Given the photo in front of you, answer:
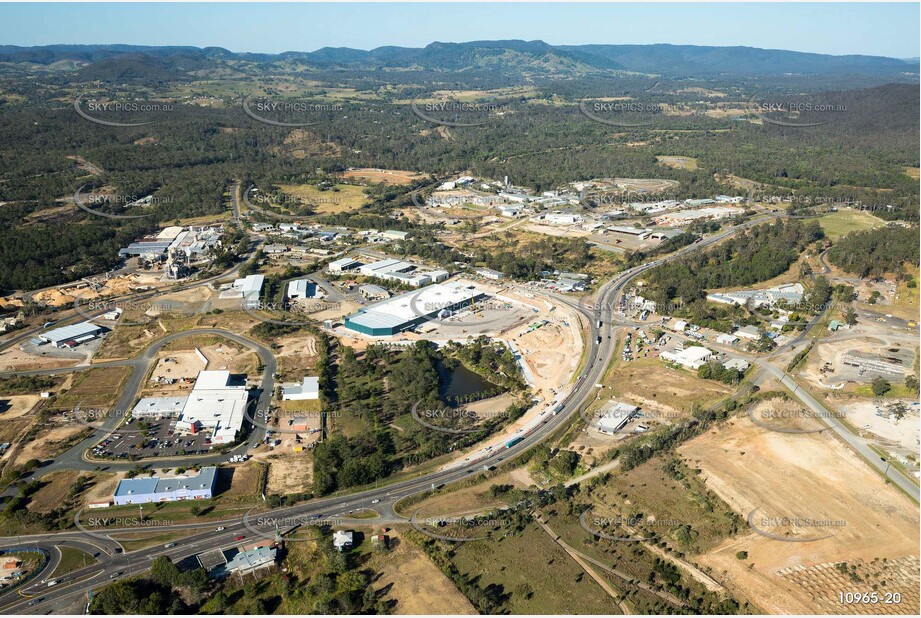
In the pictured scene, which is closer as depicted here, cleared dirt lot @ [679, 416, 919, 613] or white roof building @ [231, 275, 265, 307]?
cleared dirt lot @ [679, 416, 919, 613]

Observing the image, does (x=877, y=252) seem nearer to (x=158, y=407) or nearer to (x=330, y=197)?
(x=158, y=407)

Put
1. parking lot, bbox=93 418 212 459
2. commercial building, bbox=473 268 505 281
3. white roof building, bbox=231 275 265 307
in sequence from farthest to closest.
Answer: commercial building, bbox=473 268 505 281
white roof building, bbox=231 275 265 307
parking lot, bbox=93 418 212 459

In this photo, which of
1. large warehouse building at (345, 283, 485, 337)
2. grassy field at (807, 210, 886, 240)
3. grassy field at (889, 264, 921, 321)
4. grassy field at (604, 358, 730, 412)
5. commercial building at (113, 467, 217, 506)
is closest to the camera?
commercial building at (113, 467, 217, 506)

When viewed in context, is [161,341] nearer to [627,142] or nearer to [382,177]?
[382,177]

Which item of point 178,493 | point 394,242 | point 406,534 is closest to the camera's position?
point 406,534

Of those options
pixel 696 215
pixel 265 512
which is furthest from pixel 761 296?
pixel 265 512

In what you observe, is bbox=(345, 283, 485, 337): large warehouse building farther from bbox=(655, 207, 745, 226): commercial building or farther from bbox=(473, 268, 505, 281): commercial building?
bbox=(655, 207, 745, 226): commercial building

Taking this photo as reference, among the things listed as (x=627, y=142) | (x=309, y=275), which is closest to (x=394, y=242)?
(x=309, y=275)

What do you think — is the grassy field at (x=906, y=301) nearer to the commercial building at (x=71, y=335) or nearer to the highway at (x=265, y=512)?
the highway at (x=265, y=512)

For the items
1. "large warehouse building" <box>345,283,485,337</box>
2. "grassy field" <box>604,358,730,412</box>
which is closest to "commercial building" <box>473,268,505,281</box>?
"large warehouse building" <box>345,283,485,337</box>
